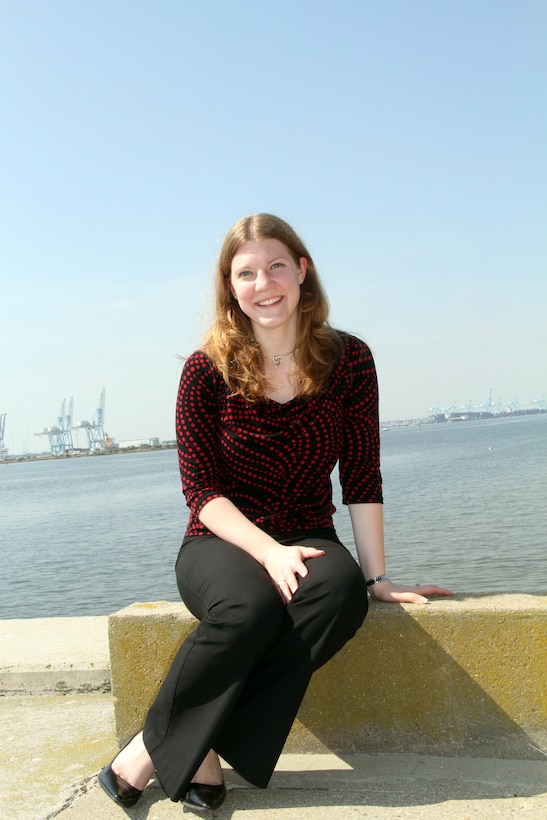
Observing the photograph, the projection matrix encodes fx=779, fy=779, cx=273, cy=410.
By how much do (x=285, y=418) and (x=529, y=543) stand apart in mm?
8400

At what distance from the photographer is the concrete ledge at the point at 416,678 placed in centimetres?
194

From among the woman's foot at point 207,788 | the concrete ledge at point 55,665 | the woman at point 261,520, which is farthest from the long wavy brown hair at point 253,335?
the concrete ledge at point 55,665

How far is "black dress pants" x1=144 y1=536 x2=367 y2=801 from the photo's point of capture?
1.70 m

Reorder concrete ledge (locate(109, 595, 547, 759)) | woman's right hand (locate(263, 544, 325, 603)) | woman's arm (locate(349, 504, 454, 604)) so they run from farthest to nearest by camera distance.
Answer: woman's arm (locate(349, 504, 454, 604)) → concrete ledge (locate(109, 595, 547, 759)) → woman's right hand (locate(263, 544, 325, 603))

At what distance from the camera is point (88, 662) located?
2.64 metres

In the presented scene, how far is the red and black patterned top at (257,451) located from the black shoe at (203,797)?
0.61m

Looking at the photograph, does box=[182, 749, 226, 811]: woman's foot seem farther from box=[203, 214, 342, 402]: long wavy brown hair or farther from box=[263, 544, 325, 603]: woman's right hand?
box=[203, 214, 342, 402]: long wavy brown hair

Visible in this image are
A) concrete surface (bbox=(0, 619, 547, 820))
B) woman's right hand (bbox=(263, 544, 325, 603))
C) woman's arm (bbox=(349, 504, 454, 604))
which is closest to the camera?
concrete surface (bbox=(0, 619, 547, 820))

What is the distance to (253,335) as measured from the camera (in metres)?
A: 2.28

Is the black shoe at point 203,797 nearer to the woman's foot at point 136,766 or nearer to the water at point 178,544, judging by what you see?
the woman's foot at point 136,766

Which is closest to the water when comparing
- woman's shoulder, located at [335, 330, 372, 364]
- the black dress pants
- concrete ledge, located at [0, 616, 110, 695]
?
concrete ledge, located at [0, 616, 110, 695]

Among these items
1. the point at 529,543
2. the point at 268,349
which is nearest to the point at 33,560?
the point at 529,543

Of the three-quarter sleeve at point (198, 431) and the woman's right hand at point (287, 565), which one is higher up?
the three-quarter sleeve at point (198, 431)

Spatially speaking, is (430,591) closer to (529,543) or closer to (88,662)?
(88,662)
